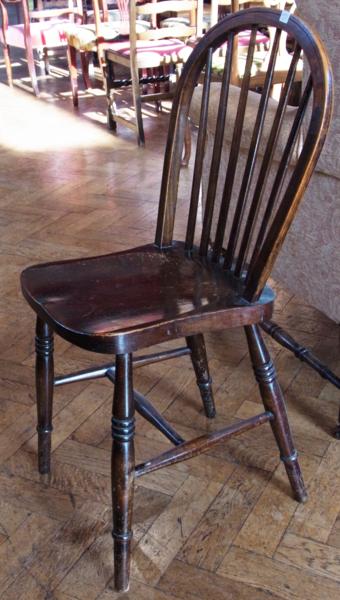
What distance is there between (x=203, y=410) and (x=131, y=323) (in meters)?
0.66

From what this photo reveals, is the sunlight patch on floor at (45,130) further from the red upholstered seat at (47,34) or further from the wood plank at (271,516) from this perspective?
the wood plank at (271,516)

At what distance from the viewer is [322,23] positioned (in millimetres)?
1430

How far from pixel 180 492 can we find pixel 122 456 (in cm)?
35

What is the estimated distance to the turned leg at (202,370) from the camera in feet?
5.33

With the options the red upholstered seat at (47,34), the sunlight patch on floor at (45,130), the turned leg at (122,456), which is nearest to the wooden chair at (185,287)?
the turned leg at (122,456)

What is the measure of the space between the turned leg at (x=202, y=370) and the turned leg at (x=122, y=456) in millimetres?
437

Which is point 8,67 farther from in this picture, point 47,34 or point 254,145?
point 254,145

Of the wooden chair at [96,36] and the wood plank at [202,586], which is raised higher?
the wood plank at [202,586]

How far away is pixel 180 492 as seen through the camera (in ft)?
4.95

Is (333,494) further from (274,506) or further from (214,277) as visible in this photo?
(214,277)

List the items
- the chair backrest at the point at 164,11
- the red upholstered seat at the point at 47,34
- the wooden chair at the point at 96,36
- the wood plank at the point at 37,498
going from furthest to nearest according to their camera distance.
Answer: the red upholstered seat at the point at 47,34 → the wooden chair at the point at 96,36 → the chair backrest at the point at 164,11 → the wood plank at the point at 37,498

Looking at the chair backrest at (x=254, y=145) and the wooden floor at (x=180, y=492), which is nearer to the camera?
the chair backrest at (x=254, y=145)

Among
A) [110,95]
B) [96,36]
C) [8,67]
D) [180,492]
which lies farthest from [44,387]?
[8,67]

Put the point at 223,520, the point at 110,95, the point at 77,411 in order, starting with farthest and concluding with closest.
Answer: the point at 110,95 → the point at 77,411 → the point at 223,520
